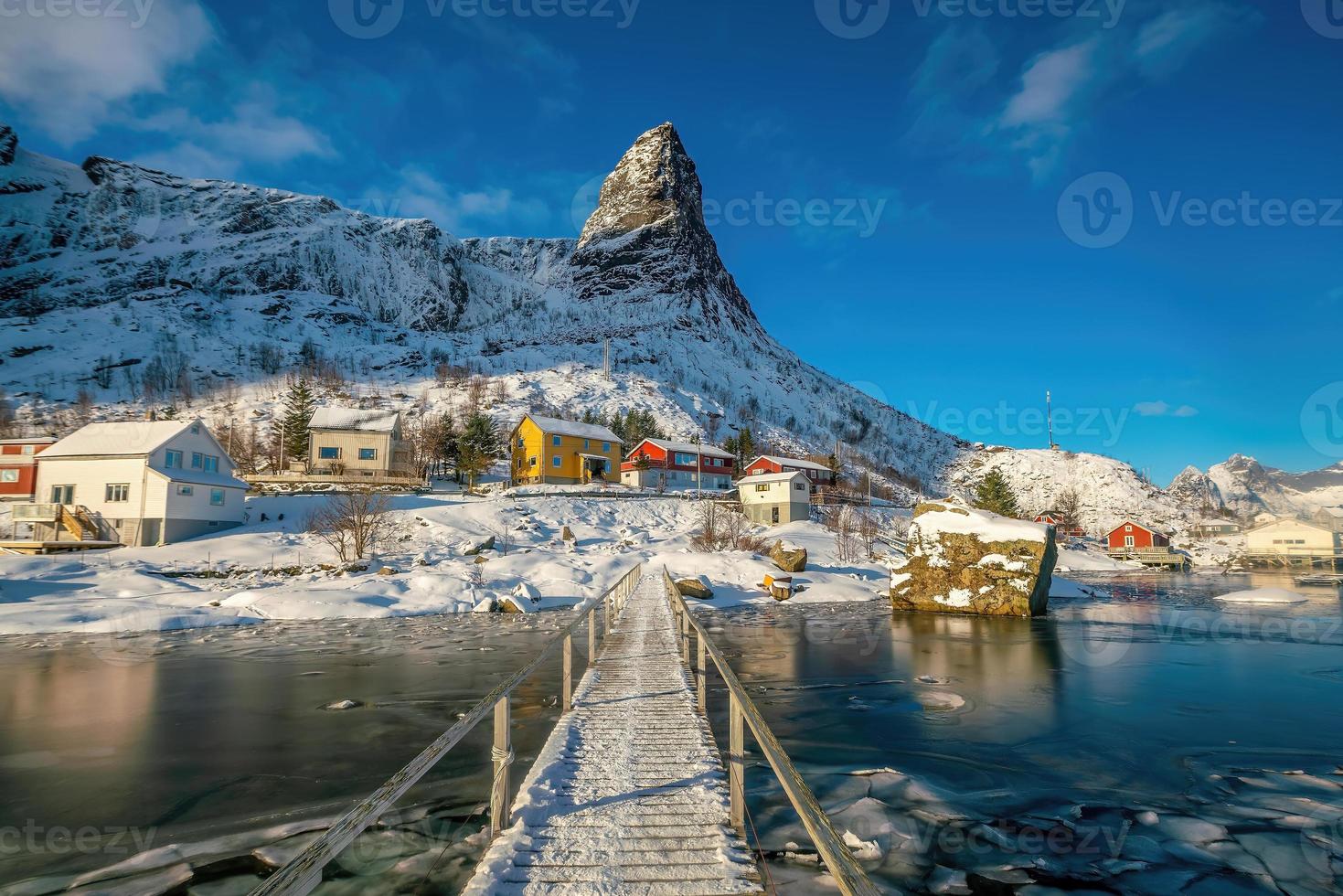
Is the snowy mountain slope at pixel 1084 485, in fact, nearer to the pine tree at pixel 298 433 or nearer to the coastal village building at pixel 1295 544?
the coastal village building at pixel 1295 544

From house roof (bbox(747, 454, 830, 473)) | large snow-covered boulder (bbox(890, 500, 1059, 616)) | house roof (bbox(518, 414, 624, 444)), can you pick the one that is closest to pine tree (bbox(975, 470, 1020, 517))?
house roof (bbox(747, 454, 830, 473))

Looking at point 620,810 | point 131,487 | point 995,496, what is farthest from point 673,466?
point 620,810

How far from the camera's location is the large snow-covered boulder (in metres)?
29.2

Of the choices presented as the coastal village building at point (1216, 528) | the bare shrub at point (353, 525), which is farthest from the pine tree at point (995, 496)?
the coastal village building at point (1216, 528)

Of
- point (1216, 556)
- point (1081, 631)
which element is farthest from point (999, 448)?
point (1081, 631)

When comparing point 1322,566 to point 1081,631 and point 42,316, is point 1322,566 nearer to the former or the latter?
point 1081,631

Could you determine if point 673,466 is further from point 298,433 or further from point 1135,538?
point 1135,538

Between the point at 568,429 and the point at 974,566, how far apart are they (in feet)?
148

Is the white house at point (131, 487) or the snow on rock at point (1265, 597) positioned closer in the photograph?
the snow on rock at point (1265, 597)

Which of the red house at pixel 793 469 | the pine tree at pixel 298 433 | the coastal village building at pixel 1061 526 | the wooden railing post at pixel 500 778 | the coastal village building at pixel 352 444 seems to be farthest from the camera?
the coastal village building at pixel 1061 526

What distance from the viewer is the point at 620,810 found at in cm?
599

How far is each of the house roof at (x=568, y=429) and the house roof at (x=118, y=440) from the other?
96.4 feet

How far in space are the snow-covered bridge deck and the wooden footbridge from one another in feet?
0.04

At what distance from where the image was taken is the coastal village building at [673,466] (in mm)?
71062
